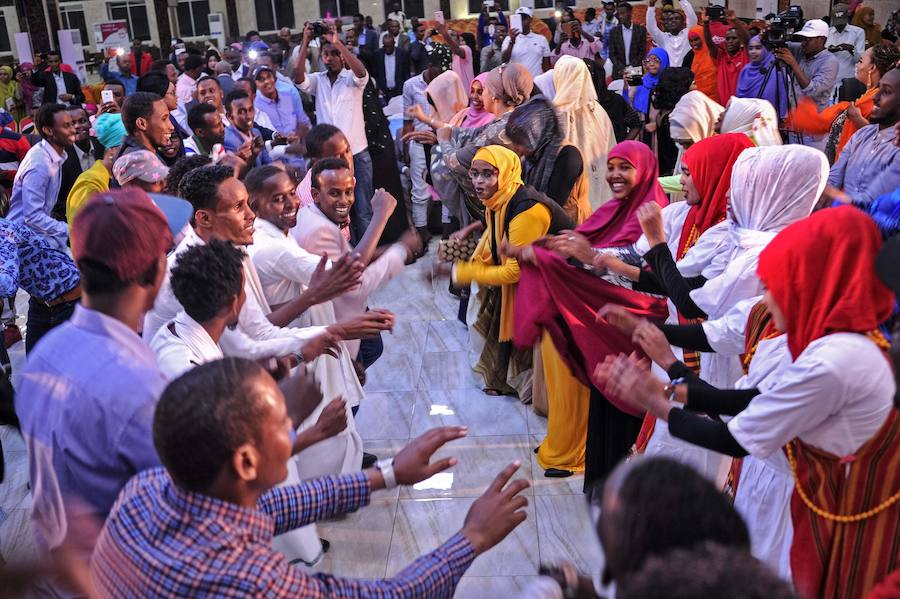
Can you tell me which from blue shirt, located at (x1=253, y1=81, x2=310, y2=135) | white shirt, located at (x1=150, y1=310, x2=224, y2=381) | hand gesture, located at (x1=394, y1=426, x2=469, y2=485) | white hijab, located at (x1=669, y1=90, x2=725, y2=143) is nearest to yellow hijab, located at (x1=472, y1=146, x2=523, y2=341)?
white hijab, located at (x1=669, y1=90, x2=725, y2=143)

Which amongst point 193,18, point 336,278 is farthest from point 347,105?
point 193,18

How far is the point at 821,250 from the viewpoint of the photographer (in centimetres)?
192

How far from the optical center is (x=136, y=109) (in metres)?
4.43

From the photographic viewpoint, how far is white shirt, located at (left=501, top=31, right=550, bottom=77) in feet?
33.4

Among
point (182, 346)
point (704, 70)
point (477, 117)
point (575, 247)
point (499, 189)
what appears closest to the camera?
point (182, 346)

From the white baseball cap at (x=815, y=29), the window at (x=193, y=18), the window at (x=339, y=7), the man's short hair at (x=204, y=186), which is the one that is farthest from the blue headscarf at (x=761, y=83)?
the window at (x=193, y=18)

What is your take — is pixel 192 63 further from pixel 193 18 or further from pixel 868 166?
pixel 193 18

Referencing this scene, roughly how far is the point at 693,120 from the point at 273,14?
721 inches

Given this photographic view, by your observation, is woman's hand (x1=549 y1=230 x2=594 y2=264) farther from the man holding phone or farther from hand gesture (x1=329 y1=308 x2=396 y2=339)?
the man holding phone

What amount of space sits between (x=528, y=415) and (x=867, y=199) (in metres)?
1.95

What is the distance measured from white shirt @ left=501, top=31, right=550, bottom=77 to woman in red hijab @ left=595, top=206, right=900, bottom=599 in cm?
859

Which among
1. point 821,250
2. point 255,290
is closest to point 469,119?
point 255,290

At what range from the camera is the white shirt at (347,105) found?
6730 millimetres

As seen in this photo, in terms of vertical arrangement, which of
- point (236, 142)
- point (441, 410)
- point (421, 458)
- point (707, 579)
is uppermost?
point (707, 579)
